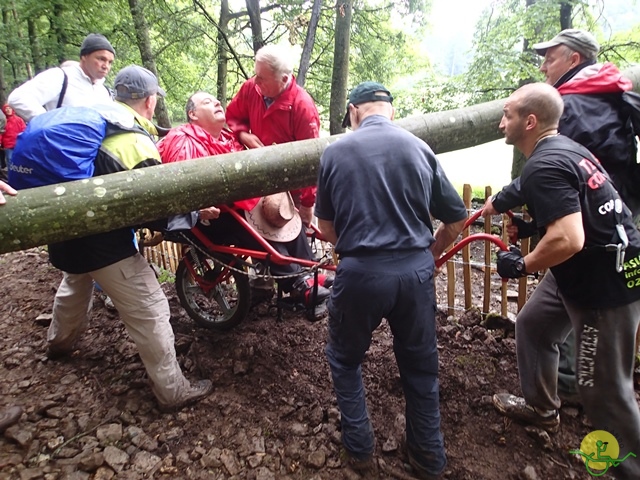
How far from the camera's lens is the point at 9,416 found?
2.61 metres

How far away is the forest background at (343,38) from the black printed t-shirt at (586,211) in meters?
4.15

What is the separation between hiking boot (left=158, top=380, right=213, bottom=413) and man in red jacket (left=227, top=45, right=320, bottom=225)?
1743 millimetres

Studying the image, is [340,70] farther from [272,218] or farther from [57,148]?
[57,148]

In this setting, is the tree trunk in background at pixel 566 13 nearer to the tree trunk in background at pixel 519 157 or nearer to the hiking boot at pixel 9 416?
the tree trunk in background at pixel 519 157

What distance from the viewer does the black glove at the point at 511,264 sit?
6.89 feet

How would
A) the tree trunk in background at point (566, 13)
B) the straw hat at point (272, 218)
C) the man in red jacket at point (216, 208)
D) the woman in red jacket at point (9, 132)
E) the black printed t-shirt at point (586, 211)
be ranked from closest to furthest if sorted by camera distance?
the black printed t-shirt at point (586, 211), the man in red jacket at point (216, 208), the straw hat at point (272, 218), the tree trunk in background at point (566, 13), the woman in red jacket at point (9, 132)

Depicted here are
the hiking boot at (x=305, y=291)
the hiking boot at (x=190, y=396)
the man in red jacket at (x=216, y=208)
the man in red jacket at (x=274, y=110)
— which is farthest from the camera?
the man in red jacket at (x=274, y=110)

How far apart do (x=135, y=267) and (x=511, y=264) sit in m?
A: 2.32

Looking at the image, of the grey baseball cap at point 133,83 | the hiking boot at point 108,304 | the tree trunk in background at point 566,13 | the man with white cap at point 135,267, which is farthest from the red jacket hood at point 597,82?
the tree trunk in background at point 566,13

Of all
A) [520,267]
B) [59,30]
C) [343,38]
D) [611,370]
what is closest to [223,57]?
[343,38]

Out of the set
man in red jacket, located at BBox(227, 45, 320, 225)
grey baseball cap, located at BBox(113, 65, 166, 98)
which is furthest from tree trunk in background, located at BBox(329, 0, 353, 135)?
grey baseball cap, located at BBox(113, 65, 166, 98)

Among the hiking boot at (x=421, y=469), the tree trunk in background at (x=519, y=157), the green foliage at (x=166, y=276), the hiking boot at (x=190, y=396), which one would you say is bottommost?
the hiking boot at (x=421, y=469)

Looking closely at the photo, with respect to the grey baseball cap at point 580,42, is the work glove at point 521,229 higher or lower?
lower

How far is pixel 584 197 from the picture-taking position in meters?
1.92
